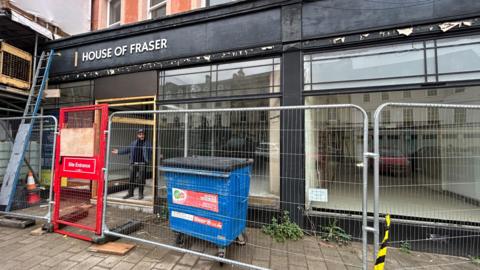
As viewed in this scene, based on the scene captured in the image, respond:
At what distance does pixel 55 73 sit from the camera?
22.4ft

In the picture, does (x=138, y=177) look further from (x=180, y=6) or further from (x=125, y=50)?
(x=180, y=6)

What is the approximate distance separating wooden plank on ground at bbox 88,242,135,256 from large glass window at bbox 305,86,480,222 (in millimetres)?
3193

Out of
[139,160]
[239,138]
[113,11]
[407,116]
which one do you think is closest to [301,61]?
[239,138]

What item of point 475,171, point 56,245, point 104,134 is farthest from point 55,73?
point 475,171

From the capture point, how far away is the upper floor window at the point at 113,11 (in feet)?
26.0

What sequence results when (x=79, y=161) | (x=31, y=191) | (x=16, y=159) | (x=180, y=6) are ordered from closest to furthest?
(x=79, y=161) → (x=16, y=159) → (x=31, y=191) → (x=180, y=6)

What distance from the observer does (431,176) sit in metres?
3.86

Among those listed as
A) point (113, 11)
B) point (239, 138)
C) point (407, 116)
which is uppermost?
point (113, 11)

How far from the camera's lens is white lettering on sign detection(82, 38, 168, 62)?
224 inches

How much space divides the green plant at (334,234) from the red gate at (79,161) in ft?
12.2

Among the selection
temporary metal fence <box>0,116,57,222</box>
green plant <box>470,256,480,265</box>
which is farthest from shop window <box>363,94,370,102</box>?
temporary metal fence <box>0,116,57,222</box>

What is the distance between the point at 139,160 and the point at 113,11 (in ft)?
18.1

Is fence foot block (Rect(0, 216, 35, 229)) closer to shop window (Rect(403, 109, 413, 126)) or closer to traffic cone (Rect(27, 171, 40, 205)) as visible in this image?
traffic cone (Rect(27, 171, 40, 205))

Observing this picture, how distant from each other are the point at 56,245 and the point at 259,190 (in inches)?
135
